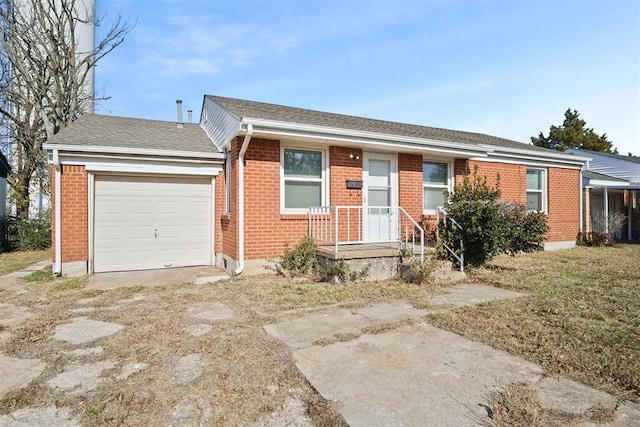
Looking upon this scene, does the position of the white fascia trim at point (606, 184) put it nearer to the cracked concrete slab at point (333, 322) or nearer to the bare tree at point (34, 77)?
the cracked concrete slab at point (333, 322)

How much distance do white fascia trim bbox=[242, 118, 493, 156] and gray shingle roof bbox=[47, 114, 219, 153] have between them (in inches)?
92.5

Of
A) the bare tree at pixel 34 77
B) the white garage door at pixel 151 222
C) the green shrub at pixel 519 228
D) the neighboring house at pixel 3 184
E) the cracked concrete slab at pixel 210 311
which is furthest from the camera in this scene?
the bare tree at pixel 34 77

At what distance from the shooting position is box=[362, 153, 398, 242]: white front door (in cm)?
808

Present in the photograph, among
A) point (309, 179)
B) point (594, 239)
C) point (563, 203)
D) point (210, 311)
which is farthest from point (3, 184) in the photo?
point (594, 239)

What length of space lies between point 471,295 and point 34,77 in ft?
61.8

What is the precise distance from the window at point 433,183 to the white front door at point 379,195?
1109 mm

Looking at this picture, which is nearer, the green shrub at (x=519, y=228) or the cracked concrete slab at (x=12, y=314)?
the cracked concrete slab at (x=12, y=314)

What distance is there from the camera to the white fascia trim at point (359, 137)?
21.2 feet

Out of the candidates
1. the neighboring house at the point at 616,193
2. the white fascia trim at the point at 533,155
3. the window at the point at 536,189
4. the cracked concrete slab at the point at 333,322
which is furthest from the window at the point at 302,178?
the neighboring house at the point at 616,193

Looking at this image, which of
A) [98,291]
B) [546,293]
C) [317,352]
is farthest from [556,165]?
[98,291]

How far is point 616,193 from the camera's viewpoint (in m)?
16.5

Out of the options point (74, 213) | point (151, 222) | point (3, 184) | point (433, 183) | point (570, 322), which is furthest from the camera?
point (3, 184)

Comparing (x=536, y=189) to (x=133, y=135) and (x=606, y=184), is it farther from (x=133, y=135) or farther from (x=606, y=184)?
(x=133, y=135)

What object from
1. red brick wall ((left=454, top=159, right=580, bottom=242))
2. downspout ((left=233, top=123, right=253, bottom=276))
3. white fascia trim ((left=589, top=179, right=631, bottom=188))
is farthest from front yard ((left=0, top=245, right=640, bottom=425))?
white fascia trim ((left=589, top=179, right=631, bottom=188))
